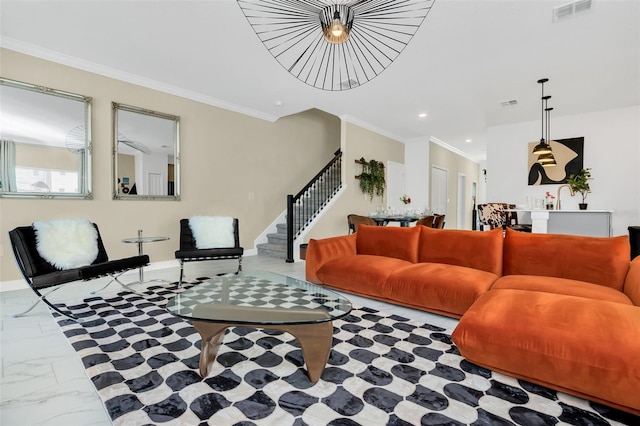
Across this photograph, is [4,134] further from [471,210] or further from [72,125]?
[471,210]

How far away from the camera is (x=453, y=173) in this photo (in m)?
10.6

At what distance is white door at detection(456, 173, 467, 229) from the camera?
1114 cm

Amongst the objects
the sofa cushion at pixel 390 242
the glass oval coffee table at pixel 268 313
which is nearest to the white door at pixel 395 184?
the sofa cushion at pixel 390 242

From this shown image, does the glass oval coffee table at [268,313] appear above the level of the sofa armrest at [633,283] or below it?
below

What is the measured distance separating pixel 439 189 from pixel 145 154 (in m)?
7.95

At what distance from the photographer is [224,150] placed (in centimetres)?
567

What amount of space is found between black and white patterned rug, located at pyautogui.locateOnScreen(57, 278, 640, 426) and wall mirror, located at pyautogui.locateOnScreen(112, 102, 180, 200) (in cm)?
258

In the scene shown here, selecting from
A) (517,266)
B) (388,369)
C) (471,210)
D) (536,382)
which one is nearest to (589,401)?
(536,382)

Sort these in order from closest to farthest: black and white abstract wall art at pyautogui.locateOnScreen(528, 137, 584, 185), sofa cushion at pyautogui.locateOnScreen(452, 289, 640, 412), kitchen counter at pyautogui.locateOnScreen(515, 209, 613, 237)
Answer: sofa cushion at pyautogui.locateOnScreen(452, 289, 640, 412)
kitchen counter at pyautogui.locateOnScreen(515, 209, 613, 237)
black and white abstract wall art at pyautogui.locateOnScreen(528, 137, 584, 185)

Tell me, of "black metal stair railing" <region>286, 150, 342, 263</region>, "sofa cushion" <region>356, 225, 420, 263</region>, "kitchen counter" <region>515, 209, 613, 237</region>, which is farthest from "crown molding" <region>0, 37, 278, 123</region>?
"kitchen counter" <region>515, 209, 613, 237</region>

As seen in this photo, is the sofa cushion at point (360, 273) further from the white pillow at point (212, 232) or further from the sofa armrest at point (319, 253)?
the white pillow at point (212, 232)

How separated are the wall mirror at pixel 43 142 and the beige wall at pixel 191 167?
4.1 inches

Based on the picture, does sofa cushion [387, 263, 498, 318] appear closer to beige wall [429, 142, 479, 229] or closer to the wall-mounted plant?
the wall-mounted plant

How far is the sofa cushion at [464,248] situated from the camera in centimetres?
293
